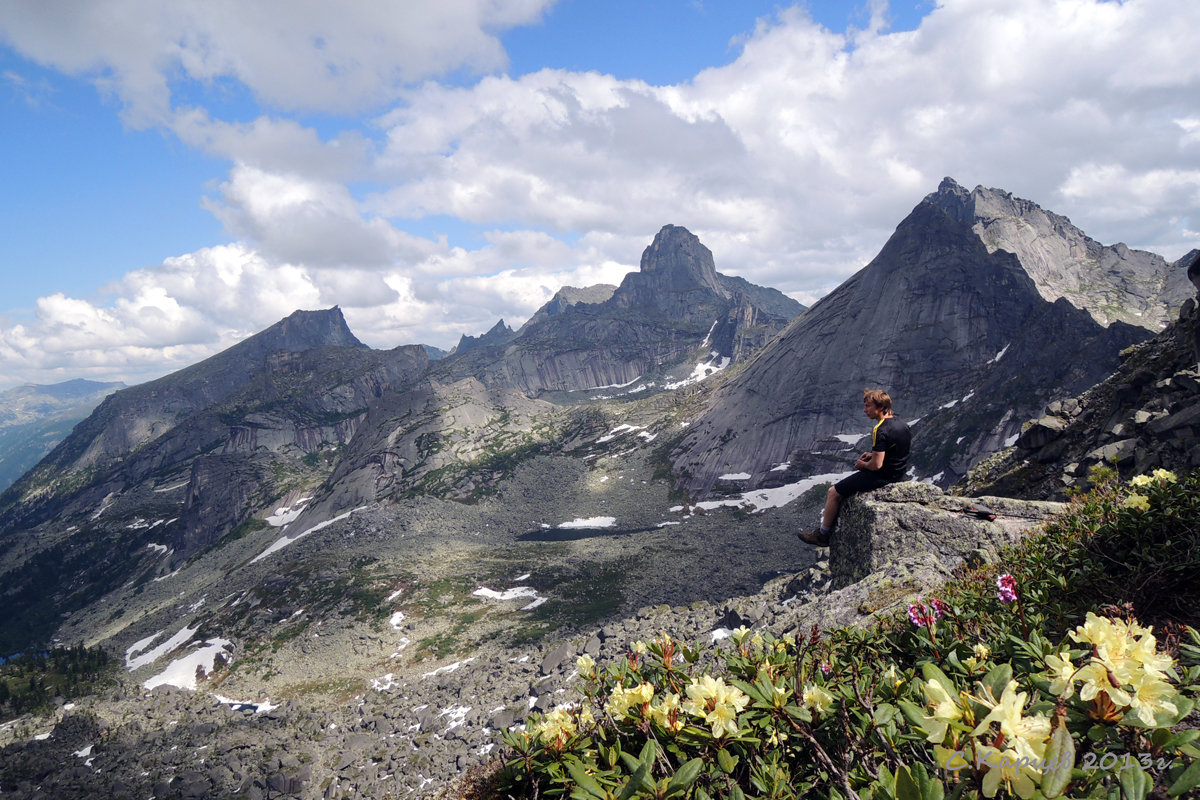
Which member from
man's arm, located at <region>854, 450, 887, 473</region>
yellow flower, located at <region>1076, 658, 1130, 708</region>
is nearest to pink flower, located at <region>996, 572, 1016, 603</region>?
yellow flower, located at <region>1076, 658, 1130, 708</region>

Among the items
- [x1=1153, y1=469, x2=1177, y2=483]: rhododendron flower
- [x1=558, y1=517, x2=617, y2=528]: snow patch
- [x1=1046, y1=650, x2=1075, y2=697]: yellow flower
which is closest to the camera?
[x1=1046, y1=650, x2=1075, y2=697]: yellow flower

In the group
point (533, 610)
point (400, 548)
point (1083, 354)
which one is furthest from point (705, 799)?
point (1083, 354)

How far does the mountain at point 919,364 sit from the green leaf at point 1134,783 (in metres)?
107

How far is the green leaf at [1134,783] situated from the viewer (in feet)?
Answer: 5.39

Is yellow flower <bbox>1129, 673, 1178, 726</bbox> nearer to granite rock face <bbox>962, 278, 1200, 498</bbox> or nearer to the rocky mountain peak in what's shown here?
granite rock face <bbox>962, 278, 1200, 498</bbox>

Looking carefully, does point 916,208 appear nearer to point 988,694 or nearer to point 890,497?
point 890,497

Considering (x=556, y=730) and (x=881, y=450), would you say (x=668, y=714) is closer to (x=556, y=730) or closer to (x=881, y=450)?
(x=556, y=730)

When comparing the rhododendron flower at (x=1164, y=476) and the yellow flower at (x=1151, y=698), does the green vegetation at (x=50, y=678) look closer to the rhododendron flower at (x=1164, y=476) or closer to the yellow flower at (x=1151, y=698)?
the yellow flower at (x=1151, y=698)

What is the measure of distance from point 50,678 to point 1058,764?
Result: 4442 inches

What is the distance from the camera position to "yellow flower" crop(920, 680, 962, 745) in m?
2.01

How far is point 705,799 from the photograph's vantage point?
2.76 metres

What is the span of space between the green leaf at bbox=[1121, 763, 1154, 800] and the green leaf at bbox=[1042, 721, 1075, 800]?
150 mm

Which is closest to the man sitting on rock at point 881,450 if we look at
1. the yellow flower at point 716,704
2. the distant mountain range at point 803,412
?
the yellow flower at point 716,704

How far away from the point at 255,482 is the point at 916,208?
22232 cm
